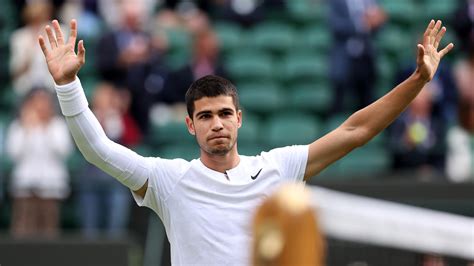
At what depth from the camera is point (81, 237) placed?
40.0 feet

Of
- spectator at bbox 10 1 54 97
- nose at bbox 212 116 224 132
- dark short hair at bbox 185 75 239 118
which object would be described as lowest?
nose at bbox 212 116 224 132

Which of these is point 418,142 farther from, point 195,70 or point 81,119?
point 81,119

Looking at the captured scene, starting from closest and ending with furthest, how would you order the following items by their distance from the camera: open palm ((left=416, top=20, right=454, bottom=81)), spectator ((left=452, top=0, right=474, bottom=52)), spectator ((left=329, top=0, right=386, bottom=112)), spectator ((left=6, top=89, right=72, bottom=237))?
open palm ((left=416, top=20, right=454, bottom=81)) → spectator ((left=6, top=89, right=72, bottom=237)) → spectator ((left=329, top=0, right=386, bottom=112)) → spectator ((left=452, top=0, right=474, bottom=52))

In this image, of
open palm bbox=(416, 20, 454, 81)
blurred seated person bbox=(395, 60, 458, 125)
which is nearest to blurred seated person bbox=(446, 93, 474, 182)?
blurred seated person bbox=(395, 60, 458, 125)

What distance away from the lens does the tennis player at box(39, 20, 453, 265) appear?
5.46 meters

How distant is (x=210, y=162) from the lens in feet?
18.8

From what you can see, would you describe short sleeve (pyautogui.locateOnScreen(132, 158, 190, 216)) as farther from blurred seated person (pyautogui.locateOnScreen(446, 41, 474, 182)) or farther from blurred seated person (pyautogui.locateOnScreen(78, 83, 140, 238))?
blurred seated person (pyautogui.locateOnScreen(446, 41, 474, 182))

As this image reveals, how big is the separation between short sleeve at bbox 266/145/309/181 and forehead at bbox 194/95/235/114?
39 cm

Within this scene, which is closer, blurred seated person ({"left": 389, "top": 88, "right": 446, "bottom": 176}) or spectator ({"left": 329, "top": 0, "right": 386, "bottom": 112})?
blurred seated person ({"left": 389, "top": 88, "right": 446, "bottom": 176})

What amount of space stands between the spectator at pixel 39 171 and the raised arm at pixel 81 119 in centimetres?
722

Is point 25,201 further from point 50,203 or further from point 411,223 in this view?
point 411,223

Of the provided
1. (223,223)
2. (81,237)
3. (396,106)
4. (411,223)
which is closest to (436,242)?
(411,223)

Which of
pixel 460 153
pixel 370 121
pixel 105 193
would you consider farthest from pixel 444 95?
pixel 370 121

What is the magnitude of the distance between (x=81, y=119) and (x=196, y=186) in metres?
0.68
